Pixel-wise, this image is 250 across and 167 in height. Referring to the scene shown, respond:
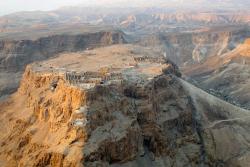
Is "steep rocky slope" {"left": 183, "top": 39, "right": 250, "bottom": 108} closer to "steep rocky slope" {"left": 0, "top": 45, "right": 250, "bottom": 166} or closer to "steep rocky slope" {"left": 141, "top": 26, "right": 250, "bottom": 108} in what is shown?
"steep rocky slope" {"left": 141, "top": 26, "right": 250, "bottom": 108}

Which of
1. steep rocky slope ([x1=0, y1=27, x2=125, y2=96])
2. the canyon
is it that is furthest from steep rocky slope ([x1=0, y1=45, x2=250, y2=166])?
steep rocky slope ([x1=0, y1=27, x2=125, y2=96])

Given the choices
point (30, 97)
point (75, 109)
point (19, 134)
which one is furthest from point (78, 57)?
point (75, 109)

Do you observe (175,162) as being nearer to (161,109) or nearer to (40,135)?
(161,109)

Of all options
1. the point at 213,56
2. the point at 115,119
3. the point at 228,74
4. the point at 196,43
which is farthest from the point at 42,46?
the point at 115,119

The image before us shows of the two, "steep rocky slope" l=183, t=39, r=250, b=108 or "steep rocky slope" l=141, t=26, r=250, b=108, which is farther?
"steep rocky slope" l=141, t=26, r=250, b=108

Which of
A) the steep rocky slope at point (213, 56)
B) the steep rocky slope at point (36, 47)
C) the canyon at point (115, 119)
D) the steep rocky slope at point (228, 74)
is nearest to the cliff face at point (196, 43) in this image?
the steep rocky slope at point (213, 56)
